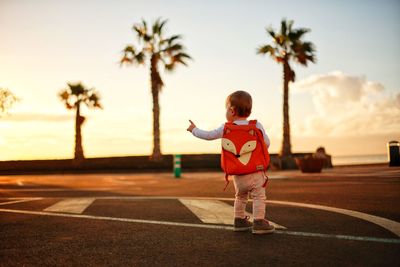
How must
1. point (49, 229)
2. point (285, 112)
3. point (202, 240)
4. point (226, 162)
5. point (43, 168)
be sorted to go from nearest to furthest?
point (202, 240)
point (226, 162)
point (49, 229)
point (285, 112)
point (43, 168)

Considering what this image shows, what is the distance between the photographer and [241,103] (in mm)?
4629

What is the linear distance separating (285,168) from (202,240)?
26.0 m

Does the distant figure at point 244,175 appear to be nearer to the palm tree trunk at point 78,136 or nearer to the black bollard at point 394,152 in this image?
the black bollard at point 394,152

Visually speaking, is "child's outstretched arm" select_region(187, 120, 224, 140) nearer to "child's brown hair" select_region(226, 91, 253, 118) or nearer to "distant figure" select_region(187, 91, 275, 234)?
"distant figure" select_region(187, 91, 275, 234)

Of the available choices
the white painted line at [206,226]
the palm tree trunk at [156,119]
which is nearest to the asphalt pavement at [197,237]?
the white painted line at [206,226]

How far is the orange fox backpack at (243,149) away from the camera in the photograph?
14.7 ft

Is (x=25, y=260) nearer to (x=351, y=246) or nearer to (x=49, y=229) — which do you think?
(x=49, y=229)

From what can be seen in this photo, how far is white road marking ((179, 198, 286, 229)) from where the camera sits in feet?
17.5

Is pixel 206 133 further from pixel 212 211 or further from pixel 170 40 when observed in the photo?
pixel 170 40

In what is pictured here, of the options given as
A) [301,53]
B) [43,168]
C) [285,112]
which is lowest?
[43,168]

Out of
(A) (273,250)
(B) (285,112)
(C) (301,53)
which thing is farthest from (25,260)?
(C) (301,53)

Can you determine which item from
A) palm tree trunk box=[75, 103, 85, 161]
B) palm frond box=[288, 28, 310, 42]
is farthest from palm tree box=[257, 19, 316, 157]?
palm tree trunk box=[75, 103, 85, 161]

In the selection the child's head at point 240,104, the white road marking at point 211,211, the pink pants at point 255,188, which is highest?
the child's head at point 240,104

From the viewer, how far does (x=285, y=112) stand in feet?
105
